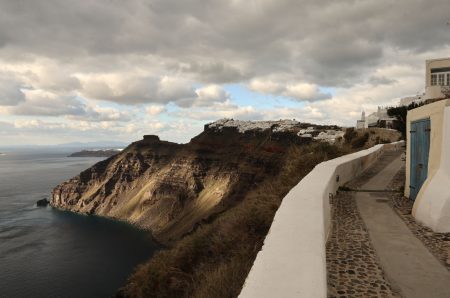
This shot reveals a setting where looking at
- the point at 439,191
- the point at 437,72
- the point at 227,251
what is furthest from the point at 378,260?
the point at 437,72

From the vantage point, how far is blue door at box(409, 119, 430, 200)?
9.88 m

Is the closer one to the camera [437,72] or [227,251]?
[227,251]

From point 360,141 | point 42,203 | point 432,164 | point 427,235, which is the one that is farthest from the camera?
point 42,203

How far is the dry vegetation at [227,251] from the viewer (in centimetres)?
1005

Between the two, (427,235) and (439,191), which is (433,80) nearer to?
(439,191)

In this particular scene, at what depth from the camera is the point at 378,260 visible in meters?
6.47

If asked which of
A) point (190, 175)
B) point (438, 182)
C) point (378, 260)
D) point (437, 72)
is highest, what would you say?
point (437, 72)

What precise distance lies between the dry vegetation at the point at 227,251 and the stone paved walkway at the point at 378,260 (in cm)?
287

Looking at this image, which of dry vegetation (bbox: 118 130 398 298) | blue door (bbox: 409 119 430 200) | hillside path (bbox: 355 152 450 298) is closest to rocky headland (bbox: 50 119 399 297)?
dry vegetation (bbox: 118 130 398 298)

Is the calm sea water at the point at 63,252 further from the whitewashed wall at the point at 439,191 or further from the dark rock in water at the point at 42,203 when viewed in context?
the whitewashed wall at the point at 439,191

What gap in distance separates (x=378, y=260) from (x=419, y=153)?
571cm

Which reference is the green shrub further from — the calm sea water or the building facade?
the calm sea water

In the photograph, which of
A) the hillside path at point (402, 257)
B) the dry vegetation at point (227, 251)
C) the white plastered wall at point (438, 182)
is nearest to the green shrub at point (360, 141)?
the dry vegetation at point (227, 251)

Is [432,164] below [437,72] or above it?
below
